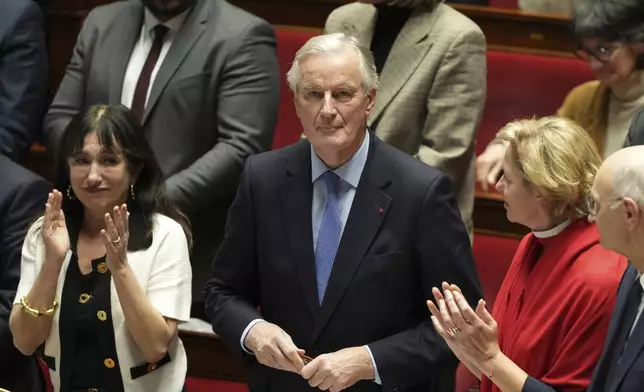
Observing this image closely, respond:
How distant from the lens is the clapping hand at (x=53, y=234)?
1878 millimetres

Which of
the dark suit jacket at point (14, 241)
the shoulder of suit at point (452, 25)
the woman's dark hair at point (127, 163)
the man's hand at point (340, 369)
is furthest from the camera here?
the shoulder of suit at point (452, 25)

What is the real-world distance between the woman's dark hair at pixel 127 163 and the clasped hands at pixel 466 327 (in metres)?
0.55

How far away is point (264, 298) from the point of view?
1.79 meters

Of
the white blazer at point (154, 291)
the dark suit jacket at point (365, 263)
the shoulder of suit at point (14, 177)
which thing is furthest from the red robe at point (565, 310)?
the shoulder of suit at point (14, 177)

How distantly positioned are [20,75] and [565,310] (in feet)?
4.13

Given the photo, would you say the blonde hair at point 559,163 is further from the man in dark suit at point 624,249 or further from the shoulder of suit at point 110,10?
the shoulder of suit at point 110,10

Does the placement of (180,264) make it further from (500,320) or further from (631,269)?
(631,269)

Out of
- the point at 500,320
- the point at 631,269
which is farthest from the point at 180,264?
the point at 631,269

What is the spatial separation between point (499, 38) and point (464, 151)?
782mm

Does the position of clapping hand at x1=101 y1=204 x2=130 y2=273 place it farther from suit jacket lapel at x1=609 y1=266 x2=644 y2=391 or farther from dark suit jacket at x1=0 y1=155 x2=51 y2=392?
suit jacket lapel at x1=609 y1=266 x2=644 y2=391

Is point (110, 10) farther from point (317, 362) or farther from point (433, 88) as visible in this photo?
point (317, 362)

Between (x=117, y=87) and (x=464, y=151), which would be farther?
(x=117, y=87)

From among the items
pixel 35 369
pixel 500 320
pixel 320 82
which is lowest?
pixel 35 369

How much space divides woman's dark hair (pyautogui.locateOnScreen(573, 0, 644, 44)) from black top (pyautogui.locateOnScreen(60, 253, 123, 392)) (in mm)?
995
